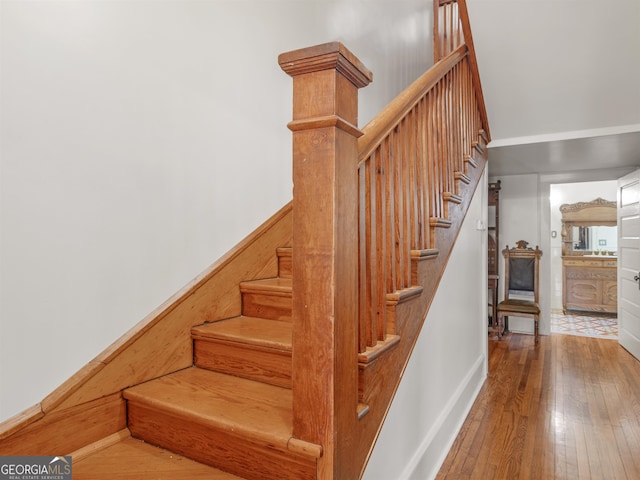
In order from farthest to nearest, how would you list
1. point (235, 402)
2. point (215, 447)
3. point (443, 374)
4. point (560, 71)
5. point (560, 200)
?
1. point (560, 200)
2. point (560, 71)
3. point (443, 374)
4. point (235, 402)
5. point (215, 447)

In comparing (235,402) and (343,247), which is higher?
(343,247)

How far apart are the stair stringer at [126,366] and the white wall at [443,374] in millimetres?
810

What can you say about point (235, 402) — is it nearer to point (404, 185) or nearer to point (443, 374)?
point (404, 185)

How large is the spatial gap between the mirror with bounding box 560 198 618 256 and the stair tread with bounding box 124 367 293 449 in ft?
23.6

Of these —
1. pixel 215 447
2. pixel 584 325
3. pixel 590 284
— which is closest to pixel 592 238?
pixel 590 284

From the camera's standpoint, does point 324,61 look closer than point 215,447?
Yes

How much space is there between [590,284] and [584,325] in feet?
3.91

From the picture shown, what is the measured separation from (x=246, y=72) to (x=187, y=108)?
1.54 feet

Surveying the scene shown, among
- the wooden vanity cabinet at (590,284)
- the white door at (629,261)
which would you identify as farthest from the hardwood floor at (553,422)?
the wooden vanity cabinet at (590,284)

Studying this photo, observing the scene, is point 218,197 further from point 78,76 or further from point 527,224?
point 527,224

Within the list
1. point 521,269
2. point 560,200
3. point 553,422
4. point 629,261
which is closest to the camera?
point 553,422

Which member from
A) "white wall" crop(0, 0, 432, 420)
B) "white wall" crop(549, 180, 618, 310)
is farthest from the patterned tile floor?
"white wall" crop(0, 0, 432, 420)

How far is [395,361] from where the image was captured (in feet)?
4.58

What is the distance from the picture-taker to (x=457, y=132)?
7.44 ft
